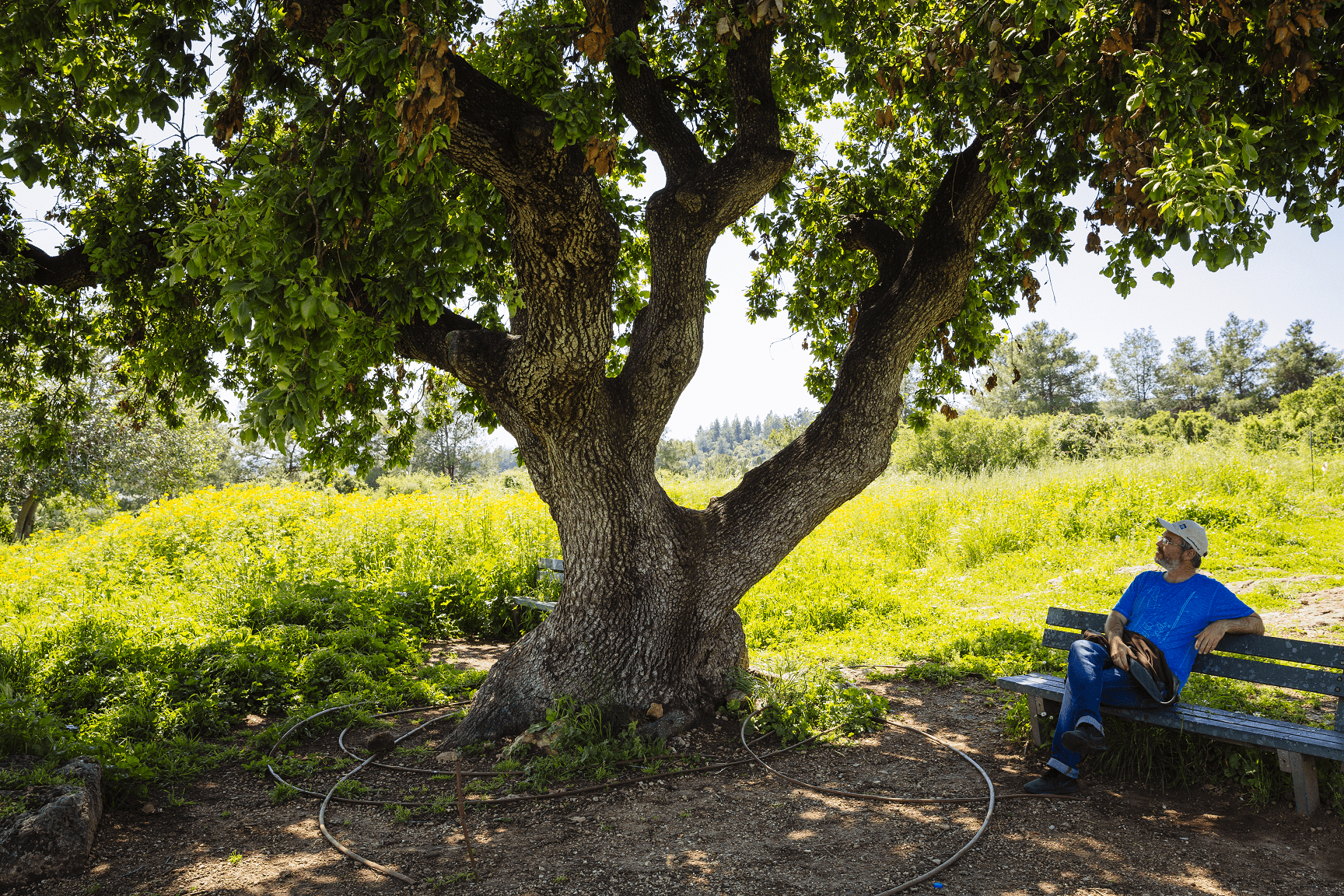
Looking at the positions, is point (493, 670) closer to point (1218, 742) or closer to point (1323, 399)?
point (1218, 742)

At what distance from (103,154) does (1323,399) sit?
3951 centimetres

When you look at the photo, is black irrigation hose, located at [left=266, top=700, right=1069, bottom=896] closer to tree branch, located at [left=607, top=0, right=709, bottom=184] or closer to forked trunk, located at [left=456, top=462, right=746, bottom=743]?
forked trunk, located at [left=456, top=462, right=746, bottom=743]

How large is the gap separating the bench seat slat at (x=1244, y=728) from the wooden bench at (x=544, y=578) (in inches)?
216

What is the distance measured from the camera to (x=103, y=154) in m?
5.52

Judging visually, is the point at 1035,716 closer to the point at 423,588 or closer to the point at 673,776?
the point at 673,776

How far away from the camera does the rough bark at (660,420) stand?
4.88 metres

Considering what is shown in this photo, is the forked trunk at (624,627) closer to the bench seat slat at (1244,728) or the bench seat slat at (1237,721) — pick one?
the bench seat slat at (1237,721)

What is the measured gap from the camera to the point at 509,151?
4.25m

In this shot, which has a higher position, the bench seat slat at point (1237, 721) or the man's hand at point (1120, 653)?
the man's hand at point (1120, 653)

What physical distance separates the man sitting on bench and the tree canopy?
5.74 feet

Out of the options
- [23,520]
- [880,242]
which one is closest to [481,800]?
[880,242]

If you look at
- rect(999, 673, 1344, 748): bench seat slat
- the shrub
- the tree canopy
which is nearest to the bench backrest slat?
rect(999, 673, 1344, 748): bench seat slat

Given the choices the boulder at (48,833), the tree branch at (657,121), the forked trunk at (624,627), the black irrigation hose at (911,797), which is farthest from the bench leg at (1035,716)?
the boulder at (48,833)

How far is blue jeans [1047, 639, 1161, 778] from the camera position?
13.7 ft
